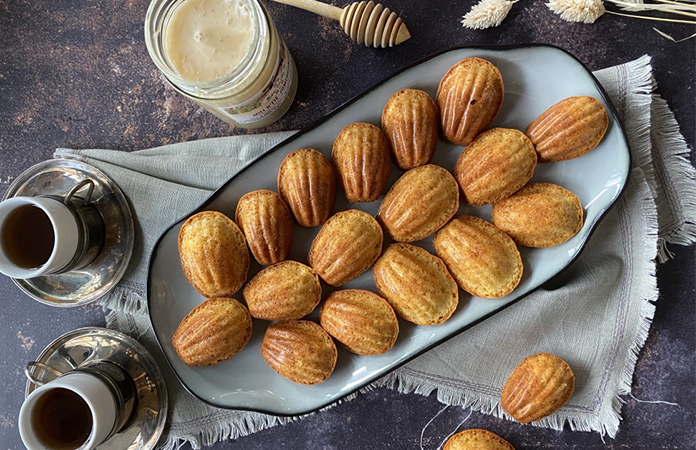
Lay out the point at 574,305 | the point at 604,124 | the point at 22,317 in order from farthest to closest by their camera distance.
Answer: the point at 22,317 < the point at 574,305 < the point at 604,124

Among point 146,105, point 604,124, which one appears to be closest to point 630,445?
point 604,124

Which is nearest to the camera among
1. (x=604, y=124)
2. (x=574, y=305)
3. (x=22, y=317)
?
(x=604, y=124)

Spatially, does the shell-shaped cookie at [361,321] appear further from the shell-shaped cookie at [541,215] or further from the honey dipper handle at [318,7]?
the honey dipper handle at [318,7]

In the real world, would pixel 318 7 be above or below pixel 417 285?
above

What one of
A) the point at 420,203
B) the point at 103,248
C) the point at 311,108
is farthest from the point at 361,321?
the point at 103,248

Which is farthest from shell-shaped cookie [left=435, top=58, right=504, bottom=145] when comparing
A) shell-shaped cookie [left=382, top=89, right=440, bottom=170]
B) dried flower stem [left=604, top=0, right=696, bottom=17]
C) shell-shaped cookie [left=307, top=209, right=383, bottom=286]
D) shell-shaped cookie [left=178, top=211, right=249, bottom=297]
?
shell-shaped cookie [left=178, top=211, right=249, bottom=297]

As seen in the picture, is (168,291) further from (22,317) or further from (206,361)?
(22,317)

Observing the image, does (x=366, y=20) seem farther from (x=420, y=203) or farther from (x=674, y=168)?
(x=674, y=168)
